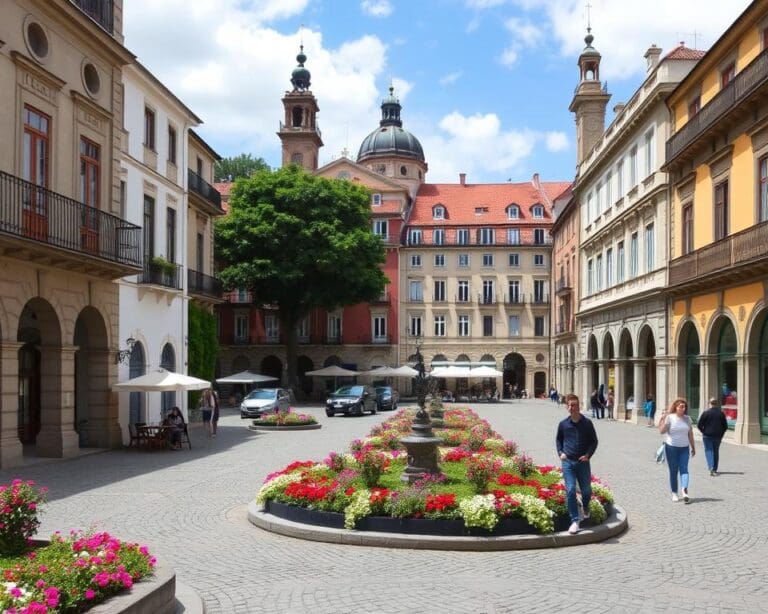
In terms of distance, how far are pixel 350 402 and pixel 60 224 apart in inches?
928

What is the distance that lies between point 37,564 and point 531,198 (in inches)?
2765

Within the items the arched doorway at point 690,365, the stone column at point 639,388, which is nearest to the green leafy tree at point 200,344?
the stone column at point 639,388

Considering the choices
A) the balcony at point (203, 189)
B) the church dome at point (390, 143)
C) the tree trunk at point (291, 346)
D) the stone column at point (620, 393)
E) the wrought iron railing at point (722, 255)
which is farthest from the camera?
the church dome at point (390, 143)

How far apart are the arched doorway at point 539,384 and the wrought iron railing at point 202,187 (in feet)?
127

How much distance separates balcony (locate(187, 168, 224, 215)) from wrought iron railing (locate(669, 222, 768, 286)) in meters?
18.3

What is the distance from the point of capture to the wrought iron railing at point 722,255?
77.4 feet

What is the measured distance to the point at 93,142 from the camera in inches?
869

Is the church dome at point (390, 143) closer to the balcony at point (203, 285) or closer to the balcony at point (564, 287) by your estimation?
the balcony at point (564, 287)

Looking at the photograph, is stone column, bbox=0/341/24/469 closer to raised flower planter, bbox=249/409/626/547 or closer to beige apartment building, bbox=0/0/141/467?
beige apartment building, bbox=0/0/141/467

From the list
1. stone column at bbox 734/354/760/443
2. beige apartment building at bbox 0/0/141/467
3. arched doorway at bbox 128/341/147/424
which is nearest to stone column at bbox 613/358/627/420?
stone column at bbox 734/354/760/443

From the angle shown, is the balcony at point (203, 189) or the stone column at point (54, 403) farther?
the balcony at point (203, 189)

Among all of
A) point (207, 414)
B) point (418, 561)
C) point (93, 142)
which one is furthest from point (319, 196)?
point (418, 561)

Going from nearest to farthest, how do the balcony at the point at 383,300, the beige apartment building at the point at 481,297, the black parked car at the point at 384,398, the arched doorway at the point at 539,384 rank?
the black parked car at the point at 384,398 < the balcony at the point at 383,300 < the arched doorway at the point at 539,384 < the beige apartment building at the point at 481,297

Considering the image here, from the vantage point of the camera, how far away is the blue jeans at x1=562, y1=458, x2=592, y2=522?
1116cm
